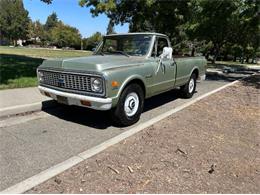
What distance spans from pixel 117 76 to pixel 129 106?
0.79 metres

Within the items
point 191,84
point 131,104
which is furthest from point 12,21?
point 131,104

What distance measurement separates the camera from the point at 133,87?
5.58 meters

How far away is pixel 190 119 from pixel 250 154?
73.9 inches

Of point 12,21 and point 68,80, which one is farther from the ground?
point 12,21

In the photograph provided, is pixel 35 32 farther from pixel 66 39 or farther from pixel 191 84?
pixel 191 84

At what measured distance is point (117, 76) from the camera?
5.10 meters

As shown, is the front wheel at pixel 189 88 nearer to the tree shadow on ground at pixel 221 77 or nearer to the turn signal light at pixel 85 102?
A: the turn signal light at pixel 85 102

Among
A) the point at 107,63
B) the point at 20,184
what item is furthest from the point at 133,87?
the point at 20,184

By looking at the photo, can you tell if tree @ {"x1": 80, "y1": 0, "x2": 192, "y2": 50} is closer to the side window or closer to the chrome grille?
the side window

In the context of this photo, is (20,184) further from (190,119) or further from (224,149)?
(190,119)

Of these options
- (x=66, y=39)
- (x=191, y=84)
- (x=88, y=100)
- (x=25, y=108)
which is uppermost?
(x=66, y=39)

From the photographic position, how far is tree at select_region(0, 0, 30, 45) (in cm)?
8312

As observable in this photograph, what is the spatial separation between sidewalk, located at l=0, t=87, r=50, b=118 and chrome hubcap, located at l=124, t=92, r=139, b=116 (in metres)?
2.21

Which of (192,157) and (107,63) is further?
(107,63)
